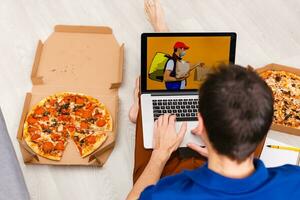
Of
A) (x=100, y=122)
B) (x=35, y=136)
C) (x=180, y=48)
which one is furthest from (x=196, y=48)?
(x=35, y=136)

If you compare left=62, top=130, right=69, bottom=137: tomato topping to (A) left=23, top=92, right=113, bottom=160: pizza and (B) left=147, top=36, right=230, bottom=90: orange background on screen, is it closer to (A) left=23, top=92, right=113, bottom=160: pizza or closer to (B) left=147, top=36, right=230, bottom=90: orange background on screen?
(A) left=23, top=92, right=113, bottom=160: pizza

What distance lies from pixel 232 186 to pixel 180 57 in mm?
795

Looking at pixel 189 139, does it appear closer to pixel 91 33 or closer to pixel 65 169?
pixel 65 169

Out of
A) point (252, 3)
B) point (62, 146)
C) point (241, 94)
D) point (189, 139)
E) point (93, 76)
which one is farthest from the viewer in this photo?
point (252, 3)

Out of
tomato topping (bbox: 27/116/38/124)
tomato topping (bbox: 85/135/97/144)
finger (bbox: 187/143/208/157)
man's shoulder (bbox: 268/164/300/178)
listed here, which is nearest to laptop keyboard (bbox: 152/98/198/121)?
finger (bbox: 187/143/208/157)

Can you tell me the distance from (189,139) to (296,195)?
62 cm

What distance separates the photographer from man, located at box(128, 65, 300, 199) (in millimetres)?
867

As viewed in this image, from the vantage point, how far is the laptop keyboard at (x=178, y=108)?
1585 mm

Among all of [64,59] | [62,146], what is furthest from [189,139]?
[64,59]

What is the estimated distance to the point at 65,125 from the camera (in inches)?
68.4

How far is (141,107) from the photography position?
160cm

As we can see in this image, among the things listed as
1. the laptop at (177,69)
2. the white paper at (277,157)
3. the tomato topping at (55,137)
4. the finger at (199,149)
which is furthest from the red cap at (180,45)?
the tomato topping at (55,137)

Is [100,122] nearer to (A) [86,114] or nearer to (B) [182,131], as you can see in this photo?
(A) [86,114]

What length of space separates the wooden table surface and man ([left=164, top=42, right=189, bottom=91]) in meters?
0.30
